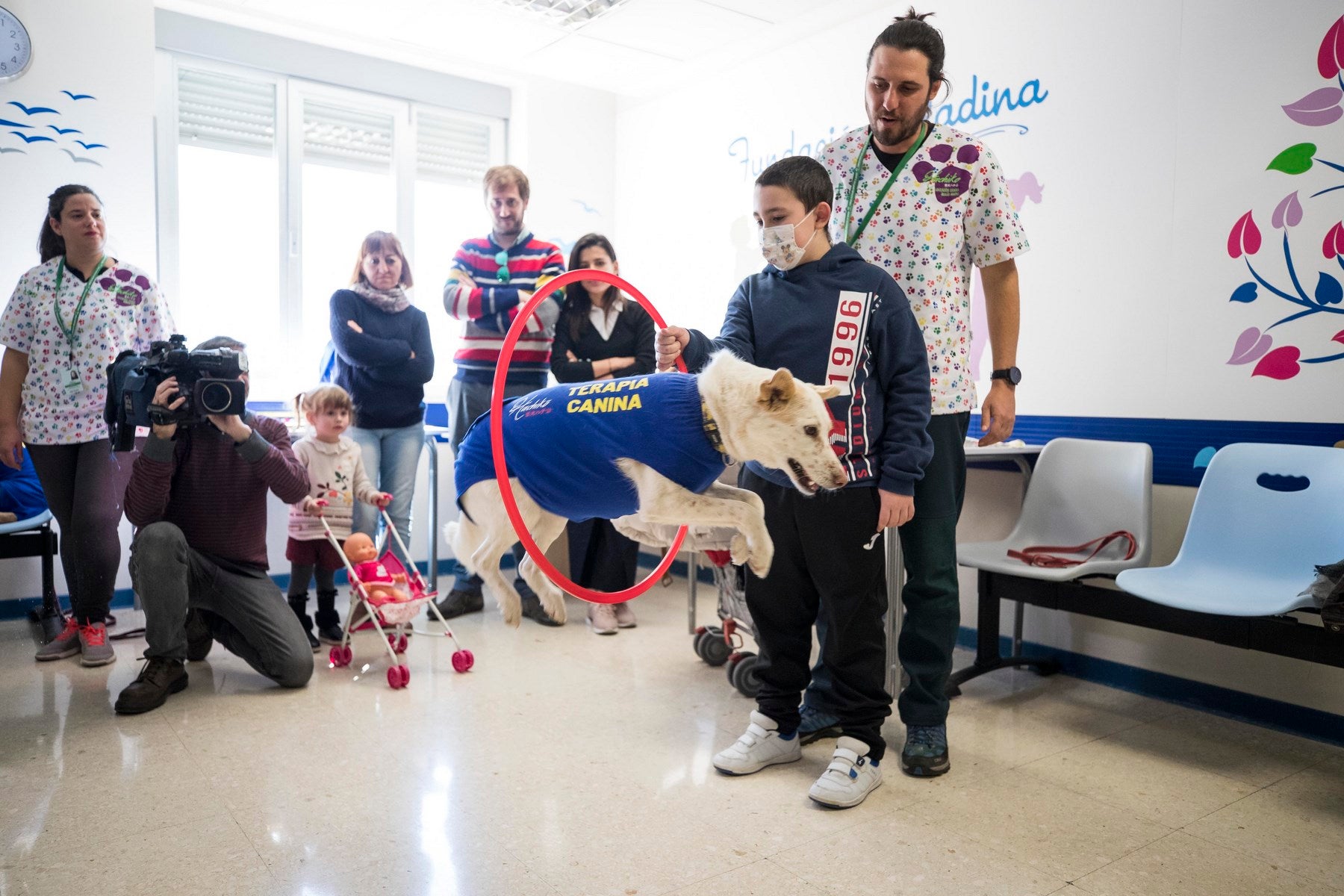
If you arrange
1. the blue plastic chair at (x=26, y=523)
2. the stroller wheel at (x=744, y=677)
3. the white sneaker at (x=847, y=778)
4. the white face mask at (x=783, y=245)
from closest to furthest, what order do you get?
the white face mask at (x=783, y=245)
the white sneaker at (x=847, y=778)
the stroller wheel at (x=744, y=677)
the blue plastic chair at (x=26, y=523)

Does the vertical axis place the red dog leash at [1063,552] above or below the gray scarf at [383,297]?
below

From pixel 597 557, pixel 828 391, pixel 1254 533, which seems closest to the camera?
pixel 828 391

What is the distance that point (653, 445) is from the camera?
1402 mm

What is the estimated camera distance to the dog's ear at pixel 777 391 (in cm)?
138

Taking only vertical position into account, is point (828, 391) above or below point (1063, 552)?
above

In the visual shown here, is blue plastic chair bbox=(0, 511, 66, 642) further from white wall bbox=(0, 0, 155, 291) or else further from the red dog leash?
the red dog leash

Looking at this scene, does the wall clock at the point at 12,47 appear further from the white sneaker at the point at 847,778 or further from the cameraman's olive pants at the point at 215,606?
the white sneaker at the point at 847,778

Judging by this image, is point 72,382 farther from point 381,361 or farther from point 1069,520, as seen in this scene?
point 1069,520

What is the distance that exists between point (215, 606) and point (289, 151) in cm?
356

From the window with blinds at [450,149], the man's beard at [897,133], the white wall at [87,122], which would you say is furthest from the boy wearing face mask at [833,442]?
the window with blinds at [450,149]

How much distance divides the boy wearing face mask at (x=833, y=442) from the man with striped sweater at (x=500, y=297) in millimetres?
713

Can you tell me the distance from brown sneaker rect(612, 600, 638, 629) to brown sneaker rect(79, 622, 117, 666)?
2459 millimetres

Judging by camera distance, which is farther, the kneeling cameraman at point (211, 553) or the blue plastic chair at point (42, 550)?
the blue plastic chair at point (42, 550)

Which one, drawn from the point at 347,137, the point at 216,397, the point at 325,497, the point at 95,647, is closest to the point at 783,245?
the point at 216,397
